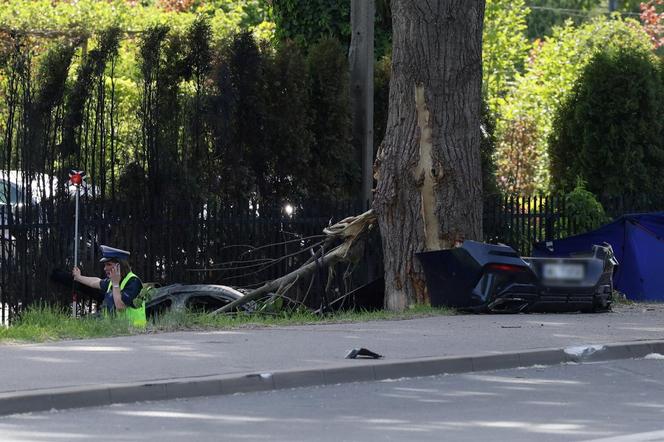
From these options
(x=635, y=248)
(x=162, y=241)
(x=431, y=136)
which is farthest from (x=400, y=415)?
(x=635, y=248)

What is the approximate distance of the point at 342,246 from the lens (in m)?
16.8

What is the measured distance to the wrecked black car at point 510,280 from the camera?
15195mm

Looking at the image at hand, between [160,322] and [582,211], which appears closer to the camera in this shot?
[160,322]

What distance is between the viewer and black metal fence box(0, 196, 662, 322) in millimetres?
15797

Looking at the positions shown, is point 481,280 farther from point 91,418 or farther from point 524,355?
point 91,418

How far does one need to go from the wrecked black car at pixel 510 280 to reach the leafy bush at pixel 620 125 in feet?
17.0

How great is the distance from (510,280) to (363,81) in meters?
4.75

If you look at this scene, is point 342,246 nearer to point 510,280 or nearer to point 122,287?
point 510,280

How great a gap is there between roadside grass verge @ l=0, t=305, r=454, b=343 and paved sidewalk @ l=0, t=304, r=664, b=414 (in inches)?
14.2

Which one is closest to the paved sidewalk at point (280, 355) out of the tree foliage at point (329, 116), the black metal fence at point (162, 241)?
the black metal fence at point (162, 241)

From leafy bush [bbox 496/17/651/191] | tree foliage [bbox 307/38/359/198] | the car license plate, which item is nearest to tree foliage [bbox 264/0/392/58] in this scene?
tree foliage [bbox 307/38/359/198]

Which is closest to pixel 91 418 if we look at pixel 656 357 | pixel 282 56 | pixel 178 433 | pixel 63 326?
pixel 178 433

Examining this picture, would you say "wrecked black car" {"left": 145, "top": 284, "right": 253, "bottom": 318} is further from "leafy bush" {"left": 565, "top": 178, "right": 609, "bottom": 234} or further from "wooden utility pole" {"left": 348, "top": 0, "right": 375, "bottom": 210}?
"leafy bush" {"left": 565, "top": 178, "right": 609, "bottom": 234}

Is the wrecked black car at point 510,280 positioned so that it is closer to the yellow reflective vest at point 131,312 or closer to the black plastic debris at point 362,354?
the yellow reflective vest at point 131,312
